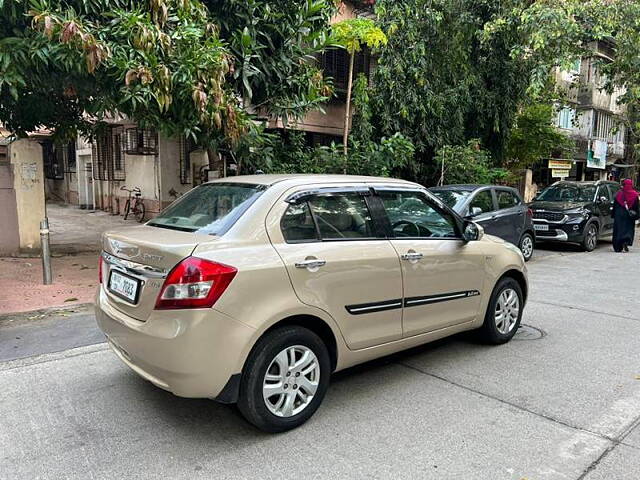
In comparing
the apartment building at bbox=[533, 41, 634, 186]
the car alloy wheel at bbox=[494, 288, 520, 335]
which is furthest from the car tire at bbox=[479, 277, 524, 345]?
the apartment building at bbox=[533, 41, 634, 186]

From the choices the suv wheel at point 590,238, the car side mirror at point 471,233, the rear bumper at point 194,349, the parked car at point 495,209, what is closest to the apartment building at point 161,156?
the parked car at point 495,209

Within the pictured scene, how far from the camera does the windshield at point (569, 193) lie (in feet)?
43.1

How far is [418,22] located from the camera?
12867 mm

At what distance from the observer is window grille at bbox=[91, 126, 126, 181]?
57.7ft

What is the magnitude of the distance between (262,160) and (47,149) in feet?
58.6

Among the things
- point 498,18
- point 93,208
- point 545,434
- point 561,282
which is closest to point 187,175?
point 93,208

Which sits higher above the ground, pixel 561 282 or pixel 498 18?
pixel 498 18

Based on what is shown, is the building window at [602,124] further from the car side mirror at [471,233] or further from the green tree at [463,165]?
the car side mirror at [471,233]

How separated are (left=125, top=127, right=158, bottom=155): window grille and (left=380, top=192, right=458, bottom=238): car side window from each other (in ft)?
39.2

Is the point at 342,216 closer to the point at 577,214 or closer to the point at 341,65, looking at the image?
the point at 577,214

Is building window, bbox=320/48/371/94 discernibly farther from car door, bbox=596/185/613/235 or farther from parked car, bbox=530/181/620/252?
car door, bbox=596/185/613/235

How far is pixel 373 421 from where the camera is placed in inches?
143

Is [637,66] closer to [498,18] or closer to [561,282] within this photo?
[498,18]

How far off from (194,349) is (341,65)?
13206 mm
